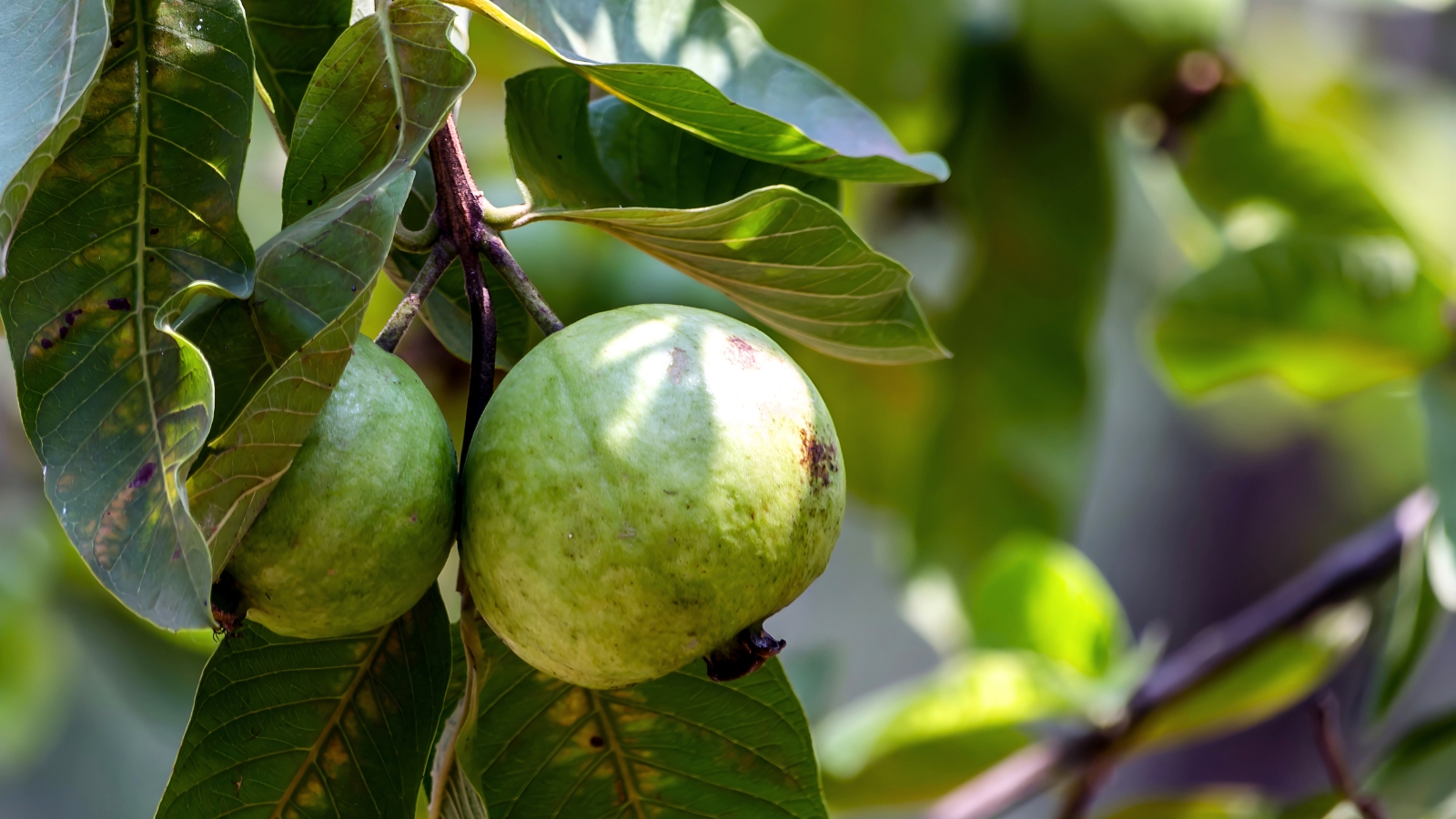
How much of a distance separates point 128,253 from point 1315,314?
1.11 meters

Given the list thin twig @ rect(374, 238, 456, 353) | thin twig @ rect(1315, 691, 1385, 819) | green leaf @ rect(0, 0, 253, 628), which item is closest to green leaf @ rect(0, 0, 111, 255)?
green leaf @ rect(0, 0, 253, 628)

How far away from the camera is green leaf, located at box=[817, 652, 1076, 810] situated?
1221 millimetres

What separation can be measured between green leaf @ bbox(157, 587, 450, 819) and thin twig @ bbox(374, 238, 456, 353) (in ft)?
0.43

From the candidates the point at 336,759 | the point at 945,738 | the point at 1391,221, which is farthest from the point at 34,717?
the point at 1391,221

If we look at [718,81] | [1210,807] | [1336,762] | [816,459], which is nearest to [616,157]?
[718,81]

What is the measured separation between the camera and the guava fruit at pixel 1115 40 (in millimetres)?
1263

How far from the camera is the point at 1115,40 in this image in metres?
1.27

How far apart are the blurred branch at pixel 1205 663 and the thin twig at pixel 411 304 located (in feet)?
2.88

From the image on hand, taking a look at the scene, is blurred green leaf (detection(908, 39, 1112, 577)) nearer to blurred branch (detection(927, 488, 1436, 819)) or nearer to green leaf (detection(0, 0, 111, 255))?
blurred branch (detection(927, 488, 1436, 819))

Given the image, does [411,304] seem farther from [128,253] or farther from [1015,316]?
[1015,316]

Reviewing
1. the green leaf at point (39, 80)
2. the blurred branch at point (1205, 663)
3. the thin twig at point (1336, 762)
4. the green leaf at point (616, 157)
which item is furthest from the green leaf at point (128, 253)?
the blurred branch at point (1205, 663)

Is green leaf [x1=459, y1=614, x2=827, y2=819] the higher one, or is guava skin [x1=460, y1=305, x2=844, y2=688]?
guava skin [x1=460, y1=305, x2=844, y2=688]

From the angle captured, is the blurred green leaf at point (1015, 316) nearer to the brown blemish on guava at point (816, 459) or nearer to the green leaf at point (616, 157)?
the green leaf at point (616, 157)

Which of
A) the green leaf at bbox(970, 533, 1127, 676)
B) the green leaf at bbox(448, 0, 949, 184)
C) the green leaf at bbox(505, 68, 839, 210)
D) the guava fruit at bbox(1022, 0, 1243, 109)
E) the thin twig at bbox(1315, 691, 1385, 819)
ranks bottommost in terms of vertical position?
the green leaf at bbox(970, 533, 1127, 676)
